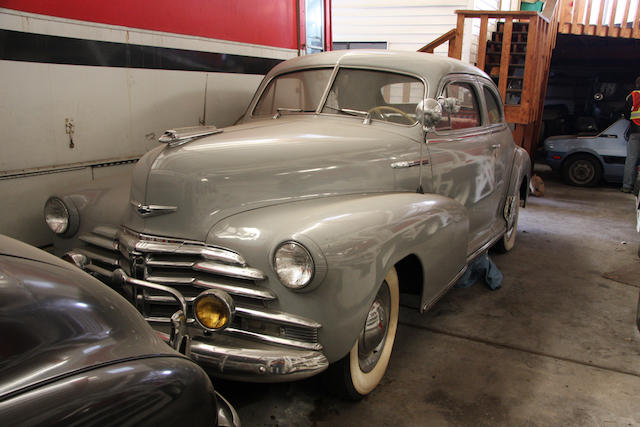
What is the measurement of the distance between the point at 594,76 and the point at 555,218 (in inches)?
381

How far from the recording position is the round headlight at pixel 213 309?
2.04 meters

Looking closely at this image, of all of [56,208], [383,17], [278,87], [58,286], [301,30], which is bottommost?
[56,208]

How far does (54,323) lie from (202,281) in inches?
42.6

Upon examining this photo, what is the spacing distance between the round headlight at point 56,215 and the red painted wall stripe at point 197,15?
3.50 feet

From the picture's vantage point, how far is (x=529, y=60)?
25.3 feet

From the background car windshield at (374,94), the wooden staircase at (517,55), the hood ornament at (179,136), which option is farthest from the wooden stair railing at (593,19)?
the hood ornament at (179,136)

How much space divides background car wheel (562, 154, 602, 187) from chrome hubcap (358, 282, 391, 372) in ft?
25.0

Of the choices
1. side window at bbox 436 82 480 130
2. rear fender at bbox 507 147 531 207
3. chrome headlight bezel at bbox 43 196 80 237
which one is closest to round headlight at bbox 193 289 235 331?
chrome headlight bezel at bbox 43 196 80 237

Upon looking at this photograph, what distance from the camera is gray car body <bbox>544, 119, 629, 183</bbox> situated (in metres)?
8.42

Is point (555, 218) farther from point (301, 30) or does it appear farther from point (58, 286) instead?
point (58, 286)

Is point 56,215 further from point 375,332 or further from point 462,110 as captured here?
point 462,110

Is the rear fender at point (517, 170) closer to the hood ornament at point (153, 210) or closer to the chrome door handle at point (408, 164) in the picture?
the chrome door handle at point (408, 164)

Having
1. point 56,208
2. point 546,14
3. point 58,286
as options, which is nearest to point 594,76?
point 546,14

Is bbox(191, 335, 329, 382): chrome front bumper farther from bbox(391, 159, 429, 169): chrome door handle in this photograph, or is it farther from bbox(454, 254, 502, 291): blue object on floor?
bbox(454, 254, 502, 291): blue object on floor
